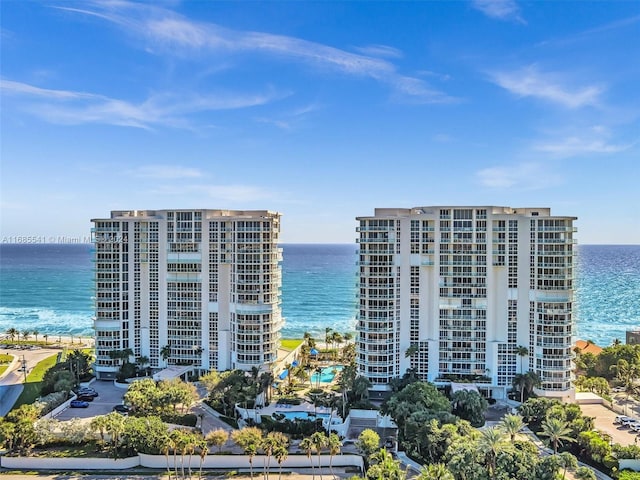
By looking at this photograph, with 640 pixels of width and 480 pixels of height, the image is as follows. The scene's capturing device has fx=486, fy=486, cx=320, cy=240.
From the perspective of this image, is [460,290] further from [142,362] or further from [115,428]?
[142,362]

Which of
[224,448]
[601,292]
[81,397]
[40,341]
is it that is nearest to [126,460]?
[224,448]

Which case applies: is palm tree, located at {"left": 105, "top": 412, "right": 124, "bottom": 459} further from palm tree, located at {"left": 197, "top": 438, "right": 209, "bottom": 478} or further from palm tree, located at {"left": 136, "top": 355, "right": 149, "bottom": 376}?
palm tree, located at {"left": 136, "top": 355, "right": 149, "bottom": 376}

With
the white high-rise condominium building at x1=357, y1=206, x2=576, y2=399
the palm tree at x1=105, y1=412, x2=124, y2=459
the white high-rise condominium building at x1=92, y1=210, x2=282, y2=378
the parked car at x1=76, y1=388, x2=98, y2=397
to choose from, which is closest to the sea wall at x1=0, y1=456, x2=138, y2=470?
the palm tree at x1=105, y1=412, x2=124, y2=459

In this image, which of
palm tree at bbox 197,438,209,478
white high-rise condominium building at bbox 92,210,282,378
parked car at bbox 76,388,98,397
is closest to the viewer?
palm tree at bbox 197,438,209,478

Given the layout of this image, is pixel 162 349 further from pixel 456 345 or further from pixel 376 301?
pixel 456 345

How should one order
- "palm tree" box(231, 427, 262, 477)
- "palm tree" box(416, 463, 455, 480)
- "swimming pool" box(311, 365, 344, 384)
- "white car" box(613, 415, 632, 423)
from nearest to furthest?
"palm tree" box(416, 463, 455, 480), "palm tree" box(231, 427, 262, 477), "white car" box(613, 415, 632, 423), "swimming pool" box(311, 365, 344, 384)

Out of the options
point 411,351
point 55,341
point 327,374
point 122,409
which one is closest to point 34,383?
point 122,409
